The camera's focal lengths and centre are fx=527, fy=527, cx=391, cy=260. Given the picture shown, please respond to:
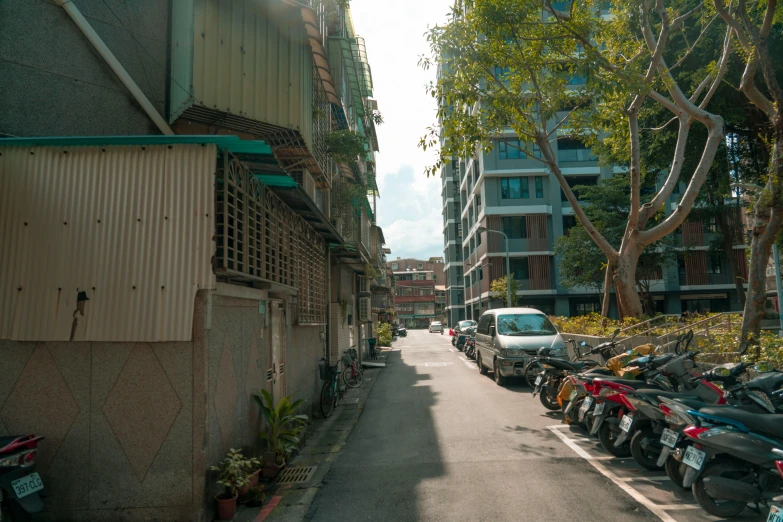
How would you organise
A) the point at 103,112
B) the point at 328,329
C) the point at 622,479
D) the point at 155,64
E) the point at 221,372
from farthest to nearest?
the point at 328,329
the point at 155,64
the point at 103,112
the point at 622,479
the point at 221,372

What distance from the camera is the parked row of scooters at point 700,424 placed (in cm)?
477

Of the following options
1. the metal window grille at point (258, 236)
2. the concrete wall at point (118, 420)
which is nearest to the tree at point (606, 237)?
the metal window grille at point (258, 236)

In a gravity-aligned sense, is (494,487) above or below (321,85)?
below

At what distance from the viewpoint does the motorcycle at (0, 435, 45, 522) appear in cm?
439

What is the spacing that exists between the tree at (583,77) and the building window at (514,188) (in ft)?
79.5

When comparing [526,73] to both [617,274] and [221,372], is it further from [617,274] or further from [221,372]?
[221,372]

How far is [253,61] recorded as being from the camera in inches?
320

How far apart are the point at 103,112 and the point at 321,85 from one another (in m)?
7.18

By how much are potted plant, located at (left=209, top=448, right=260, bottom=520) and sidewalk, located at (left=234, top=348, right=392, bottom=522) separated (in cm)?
18

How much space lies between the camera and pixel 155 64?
7.87 m

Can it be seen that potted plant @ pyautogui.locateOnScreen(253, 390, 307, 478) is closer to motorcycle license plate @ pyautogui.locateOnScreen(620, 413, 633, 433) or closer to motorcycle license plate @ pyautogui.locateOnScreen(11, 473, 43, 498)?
motorcycle license plate @ pyautogui.locateOnScreen(11, 473, 43, 498)

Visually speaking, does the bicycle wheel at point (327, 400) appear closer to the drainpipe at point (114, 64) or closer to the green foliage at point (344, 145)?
the drainpipe at point (114, 64)

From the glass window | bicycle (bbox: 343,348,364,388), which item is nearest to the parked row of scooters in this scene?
the glass window

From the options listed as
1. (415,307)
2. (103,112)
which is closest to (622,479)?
(103,112)
